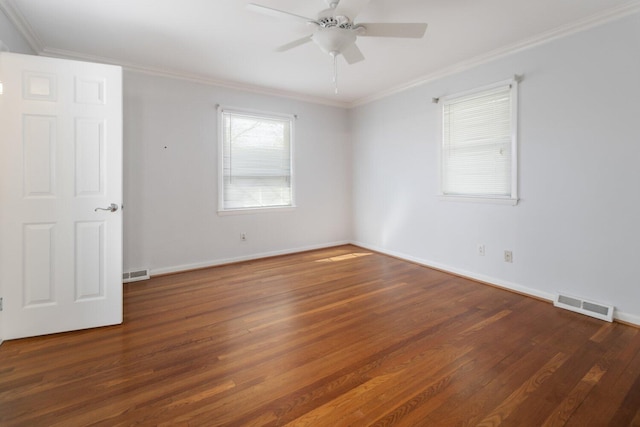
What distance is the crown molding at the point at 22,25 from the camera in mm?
2389

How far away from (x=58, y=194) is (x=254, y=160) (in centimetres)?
257

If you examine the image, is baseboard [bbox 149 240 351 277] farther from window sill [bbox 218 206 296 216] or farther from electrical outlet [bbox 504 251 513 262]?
electrical outlet [bbox 504 251 513 262]

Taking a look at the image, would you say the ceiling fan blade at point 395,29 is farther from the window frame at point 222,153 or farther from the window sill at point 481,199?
the window frame at point 222,153

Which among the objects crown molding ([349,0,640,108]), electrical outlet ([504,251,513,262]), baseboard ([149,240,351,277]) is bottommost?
baseboard ([149,240,351,277])

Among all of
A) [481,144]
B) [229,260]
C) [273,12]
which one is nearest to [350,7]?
[273,12]

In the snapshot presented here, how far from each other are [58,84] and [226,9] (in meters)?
1.40

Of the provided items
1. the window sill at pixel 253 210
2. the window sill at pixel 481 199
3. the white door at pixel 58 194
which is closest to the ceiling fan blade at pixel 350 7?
the white door at pixel 58 194

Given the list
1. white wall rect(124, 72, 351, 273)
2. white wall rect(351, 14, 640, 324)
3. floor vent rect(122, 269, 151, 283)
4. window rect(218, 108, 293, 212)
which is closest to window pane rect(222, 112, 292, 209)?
window rect(218, 108, 293, 212)

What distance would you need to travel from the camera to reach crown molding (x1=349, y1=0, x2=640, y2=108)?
98.8 inches

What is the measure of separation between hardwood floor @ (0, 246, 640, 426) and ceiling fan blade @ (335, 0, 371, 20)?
2295mm

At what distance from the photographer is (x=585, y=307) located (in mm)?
2740

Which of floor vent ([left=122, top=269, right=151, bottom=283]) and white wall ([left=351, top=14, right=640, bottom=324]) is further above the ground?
white wall ([left=351, top=14, right=640, bottom=324])

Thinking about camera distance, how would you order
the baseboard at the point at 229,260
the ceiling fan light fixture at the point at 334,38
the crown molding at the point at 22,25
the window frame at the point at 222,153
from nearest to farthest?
the ceiling fan light fixture at the point at 334,38
the crown molding at the point at 22,25
the baseboard at the point at 229,260
the window frame at the point at 222,153

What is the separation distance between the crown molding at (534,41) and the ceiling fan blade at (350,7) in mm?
2064
